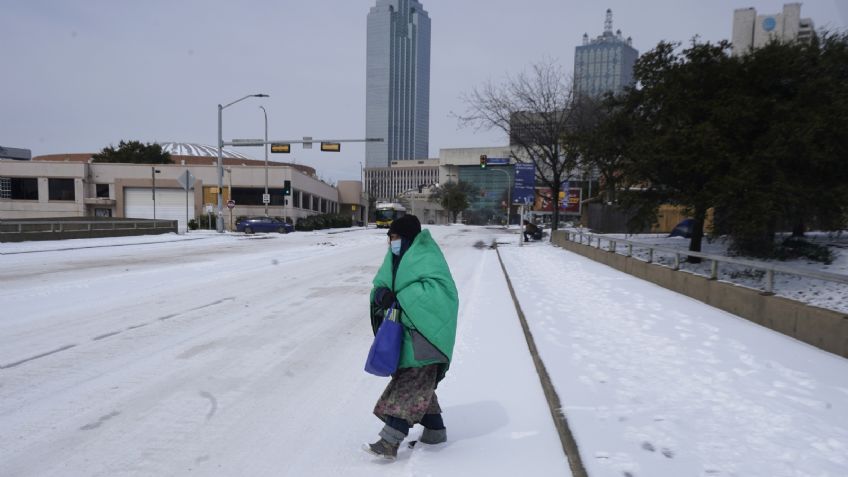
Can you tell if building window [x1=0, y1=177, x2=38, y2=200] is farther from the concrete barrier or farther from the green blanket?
the green blanket

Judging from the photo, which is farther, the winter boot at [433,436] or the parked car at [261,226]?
the parked car at [261,226]

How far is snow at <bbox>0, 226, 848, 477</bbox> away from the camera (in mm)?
3299

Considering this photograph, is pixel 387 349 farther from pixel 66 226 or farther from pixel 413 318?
pixel 66 226

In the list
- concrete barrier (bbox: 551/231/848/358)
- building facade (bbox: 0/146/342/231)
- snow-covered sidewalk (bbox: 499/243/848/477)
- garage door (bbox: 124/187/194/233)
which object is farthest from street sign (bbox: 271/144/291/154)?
garage door (bbox: 124/187/194/233)

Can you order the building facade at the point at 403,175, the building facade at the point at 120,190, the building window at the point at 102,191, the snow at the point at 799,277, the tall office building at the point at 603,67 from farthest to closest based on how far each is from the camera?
the building facade at the point at 403,175 < the building window at the point at 102,191 < the building facade at the point at 120,190 < the tall office building at the point at 603,67 < the snow at the point at 799,277

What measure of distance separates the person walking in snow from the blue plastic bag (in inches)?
2.9

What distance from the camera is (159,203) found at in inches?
2173

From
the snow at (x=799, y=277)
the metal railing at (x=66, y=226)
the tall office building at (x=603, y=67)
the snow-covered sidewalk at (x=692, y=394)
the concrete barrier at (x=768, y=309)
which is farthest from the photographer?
the tall office building at (x=603, y=67)

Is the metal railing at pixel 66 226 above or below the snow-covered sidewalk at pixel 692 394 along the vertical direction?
above

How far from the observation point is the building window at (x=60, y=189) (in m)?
55.1

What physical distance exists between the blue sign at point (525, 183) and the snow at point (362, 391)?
17837mm

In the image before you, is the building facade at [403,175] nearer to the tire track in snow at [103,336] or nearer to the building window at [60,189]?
the building window at [60,189]

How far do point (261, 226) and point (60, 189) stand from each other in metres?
34.2

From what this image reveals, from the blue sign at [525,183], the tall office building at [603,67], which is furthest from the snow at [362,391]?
the tall office building at [603,67]
